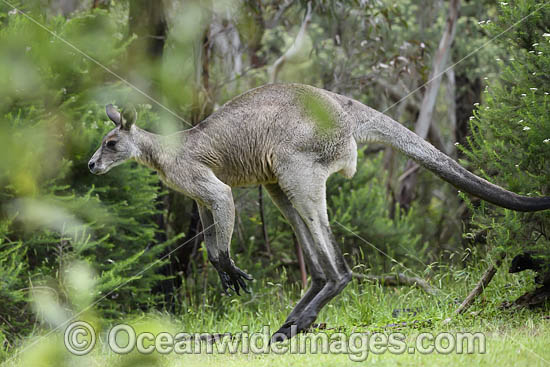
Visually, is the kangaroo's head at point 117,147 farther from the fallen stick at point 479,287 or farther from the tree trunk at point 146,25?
the fallen stick at point 479,287

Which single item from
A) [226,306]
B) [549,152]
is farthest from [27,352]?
[226,306]

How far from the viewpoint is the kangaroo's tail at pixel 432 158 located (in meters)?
4.30

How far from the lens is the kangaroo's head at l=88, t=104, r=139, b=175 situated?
15.4ft

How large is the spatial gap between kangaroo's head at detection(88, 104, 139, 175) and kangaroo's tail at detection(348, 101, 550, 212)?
5.98ft

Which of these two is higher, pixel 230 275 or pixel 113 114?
pixel 113 114

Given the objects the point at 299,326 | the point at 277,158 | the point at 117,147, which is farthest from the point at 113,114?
the point at 299,326

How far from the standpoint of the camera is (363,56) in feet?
37.0

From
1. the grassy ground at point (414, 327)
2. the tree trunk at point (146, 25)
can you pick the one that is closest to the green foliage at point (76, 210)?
the tree trunk at point (146, 25)

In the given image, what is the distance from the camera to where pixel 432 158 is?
4.71 meters

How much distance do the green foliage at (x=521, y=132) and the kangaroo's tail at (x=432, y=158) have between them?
0.56m

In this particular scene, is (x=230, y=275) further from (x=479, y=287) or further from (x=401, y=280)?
(x=401, y=280)

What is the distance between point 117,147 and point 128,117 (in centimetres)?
26

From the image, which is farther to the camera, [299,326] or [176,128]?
[299,326]

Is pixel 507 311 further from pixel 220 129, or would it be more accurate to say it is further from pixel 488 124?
pixel 220 129
